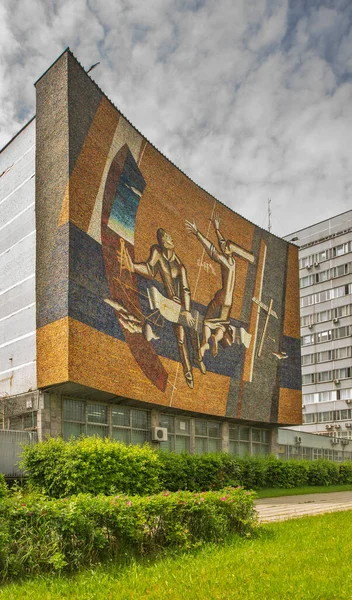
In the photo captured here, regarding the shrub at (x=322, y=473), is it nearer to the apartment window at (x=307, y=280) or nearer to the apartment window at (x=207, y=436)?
the apartment window at (x=207, y=436)

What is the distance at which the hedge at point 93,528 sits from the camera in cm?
703

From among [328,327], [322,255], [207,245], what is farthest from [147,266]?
[322,255]

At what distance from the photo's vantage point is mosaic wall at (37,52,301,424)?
20.8m

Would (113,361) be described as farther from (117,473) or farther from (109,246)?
(117,473)

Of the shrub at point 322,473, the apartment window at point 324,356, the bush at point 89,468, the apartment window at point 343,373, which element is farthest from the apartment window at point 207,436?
the apartment window at point 324,356

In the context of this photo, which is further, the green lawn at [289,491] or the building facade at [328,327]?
the building facade at [328,327]

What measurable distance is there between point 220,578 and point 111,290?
16.1 meters

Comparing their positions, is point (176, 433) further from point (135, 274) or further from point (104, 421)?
point (135, 274)

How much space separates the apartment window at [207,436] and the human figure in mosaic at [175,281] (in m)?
3.10

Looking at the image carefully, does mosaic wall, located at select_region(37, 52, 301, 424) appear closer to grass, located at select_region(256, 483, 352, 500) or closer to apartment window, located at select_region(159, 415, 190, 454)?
apartment window, located at select_region(159, 415, 190, 454)

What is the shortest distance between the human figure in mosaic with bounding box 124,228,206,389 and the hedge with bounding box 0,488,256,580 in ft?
52.9

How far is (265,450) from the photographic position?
112 feet

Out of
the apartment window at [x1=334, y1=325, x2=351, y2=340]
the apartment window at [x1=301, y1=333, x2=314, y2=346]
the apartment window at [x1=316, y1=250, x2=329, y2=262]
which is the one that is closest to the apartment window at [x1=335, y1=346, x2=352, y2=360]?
the apartment window at [x1=334, y1=325, x2=351, y2=340]

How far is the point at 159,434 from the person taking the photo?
24.9m
